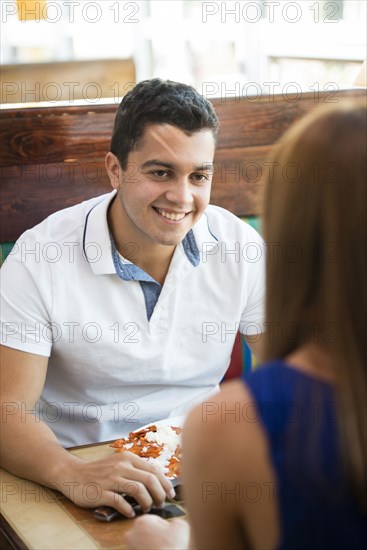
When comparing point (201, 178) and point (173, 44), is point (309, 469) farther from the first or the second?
point (173, 44)

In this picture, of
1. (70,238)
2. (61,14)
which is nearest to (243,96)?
(70,238)

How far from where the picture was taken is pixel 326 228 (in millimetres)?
856

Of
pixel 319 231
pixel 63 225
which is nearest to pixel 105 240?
pixel 63 225

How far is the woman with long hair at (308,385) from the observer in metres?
0.84

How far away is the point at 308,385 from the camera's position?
86cm

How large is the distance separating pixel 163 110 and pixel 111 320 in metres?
0.50

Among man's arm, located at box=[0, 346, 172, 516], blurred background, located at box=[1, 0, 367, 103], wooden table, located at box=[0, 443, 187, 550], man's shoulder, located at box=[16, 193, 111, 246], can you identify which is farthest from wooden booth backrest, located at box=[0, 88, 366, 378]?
blurred background, located at box=[1, 0, 367, 103]

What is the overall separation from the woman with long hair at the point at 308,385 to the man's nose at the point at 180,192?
1134 mm

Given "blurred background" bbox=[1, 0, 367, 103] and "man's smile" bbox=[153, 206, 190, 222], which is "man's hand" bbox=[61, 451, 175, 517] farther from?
"blurred background" bbox=[1, 0, 367, 103]

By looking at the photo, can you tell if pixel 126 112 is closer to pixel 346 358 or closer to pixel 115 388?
pixel 115 388

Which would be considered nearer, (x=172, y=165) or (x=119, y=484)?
(x=119, y=484)

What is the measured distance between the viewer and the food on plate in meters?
1.58

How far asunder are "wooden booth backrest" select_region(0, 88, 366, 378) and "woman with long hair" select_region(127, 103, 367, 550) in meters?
1.55

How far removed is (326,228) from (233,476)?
262 mm
